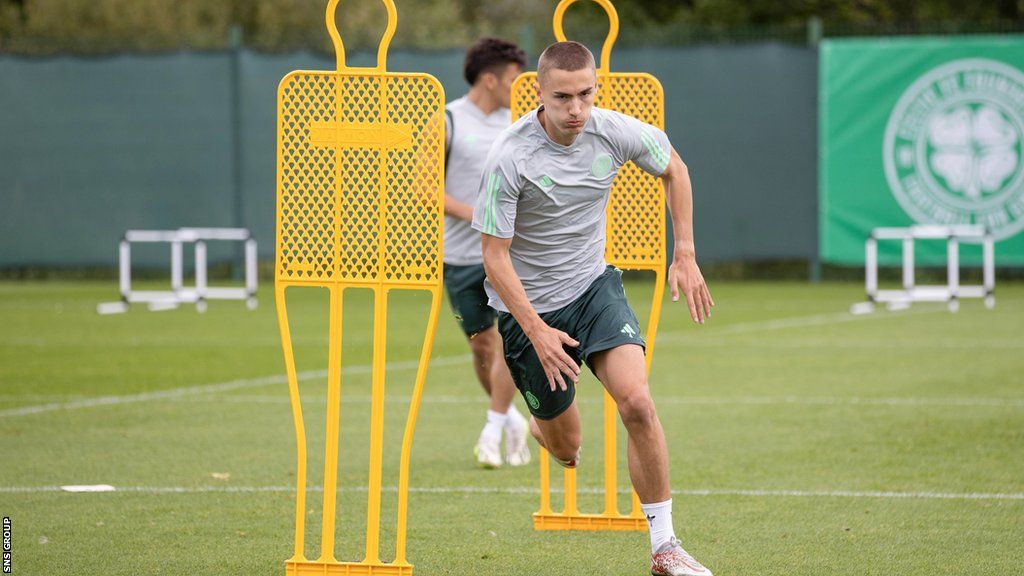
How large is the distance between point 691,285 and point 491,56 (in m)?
2.90

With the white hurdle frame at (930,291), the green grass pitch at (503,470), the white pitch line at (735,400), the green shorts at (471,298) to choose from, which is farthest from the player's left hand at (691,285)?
the white hurdle frame at (930,291)

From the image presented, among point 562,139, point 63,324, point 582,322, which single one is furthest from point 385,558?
point 63,324

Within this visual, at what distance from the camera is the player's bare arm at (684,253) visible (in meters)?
5.42

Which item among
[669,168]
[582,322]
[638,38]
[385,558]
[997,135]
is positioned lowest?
[385,558]

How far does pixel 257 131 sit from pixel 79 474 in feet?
47.7

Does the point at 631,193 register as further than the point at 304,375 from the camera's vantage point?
No

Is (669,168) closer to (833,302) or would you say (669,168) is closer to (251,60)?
(833,302)

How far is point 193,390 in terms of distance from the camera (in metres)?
10.9

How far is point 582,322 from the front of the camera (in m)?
5.58

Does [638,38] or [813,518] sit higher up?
[638,38]

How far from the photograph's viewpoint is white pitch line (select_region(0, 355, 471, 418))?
9945mm

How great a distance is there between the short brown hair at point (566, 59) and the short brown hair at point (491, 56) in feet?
8.60

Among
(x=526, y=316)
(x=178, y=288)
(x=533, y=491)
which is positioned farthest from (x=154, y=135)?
(x=526, y=316)

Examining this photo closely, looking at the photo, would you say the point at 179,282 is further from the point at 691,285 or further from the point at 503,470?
the point at 691,285
